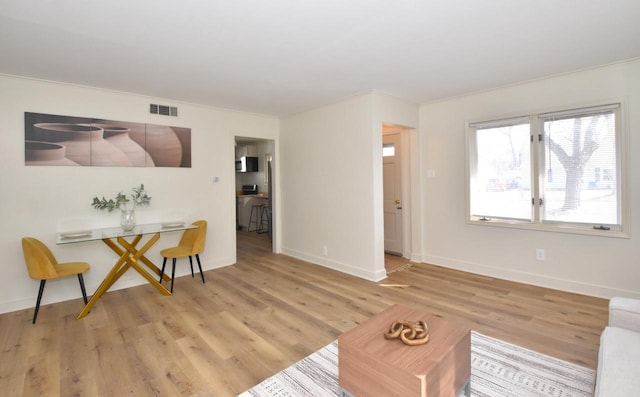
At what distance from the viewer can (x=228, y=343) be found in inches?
103

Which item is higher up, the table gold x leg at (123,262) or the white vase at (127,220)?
the white vase at (127,220)

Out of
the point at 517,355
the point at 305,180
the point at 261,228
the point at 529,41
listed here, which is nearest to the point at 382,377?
the point at 517,355

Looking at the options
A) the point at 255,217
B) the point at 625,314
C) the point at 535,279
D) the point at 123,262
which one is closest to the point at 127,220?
the point at 123,262

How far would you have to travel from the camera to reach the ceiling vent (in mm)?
4242

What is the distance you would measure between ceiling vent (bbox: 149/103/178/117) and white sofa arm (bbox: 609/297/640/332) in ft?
16.6

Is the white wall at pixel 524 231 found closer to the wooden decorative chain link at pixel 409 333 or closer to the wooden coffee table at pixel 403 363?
the wooden coffee table at pixel 403 363

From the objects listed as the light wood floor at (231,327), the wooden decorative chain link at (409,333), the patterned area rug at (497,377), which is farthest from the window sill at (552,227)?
the wooden decorative chain link at (409,333)

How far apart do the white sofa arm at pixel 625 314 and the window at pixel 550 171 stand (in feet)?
6.05

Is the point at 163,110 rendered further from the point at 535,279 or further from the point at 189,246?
the point at 535,279

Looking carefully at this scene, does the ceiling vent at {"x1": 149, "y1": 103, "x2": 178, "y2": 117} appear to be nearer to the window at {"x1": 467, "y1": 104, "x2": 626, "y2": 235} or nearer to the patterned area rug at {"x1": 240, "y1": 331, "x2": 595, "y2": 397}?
the patterned area rug at {"x1": 240, "y1": 331, "x2": 595, "y2": 397}

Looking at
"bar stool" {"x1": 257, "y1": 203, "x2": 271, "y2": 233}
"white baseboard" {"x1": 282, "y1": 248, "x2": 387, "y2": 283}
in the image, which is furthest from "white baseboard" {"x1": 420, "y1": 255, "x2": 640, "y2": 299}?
"bar stool" {"x1": 257, "y1": 203, "x2": 271, "y2": 233}

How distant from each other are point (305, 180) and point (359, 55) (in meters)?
2.63

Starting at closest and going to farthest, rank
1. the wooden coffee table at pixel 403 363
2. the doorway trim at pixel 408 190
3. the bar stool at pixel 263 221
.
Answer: the wooden coffee table at pixel 403 363
the doorway trim at pixel 408 190
the bar stool at pixel 263 221

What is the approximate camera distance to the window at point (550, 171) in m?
3.35
